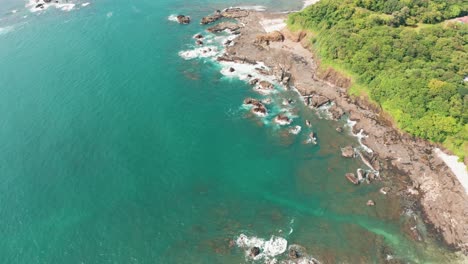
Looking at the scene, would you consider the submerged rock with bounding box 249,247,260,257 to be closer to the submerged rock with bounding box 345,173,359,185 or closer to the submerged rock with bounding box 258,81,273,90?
the submerged rock with bounding box 345,173,359,185

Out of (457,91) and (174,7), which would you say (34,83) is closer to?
(174,7)

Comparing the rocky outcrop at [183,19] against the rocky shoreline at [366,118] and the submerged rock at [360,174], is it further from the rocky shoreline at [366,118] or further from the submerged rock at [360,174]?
the submerged rock at [360,174]

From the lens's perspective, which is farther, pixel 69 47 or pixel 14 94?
pixel 69 47

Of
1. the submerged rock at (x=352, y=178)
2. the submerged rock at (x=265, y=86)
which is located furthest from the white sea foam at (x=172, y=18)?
the submerged rock at (x=352, y=178)

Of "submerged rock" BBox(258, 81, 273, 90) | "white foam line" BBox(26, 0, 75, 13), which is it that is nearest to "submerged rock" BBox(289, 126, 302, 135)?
"submerged rock" BBox(258, 81, 273, 90)

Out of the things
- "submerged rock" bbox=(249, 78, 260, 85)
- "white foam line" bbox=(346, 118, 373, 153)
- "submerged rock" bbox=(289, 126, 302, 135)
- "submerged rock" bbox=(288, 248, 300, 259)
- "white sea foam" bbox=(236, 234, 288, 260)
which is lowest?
"white sea foam" bbox=(236, 234, 288, 260)

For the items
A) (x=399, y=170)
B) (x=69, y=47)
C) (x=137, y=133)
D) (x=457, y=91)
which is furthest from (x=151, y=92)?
(x=457, y=91)
